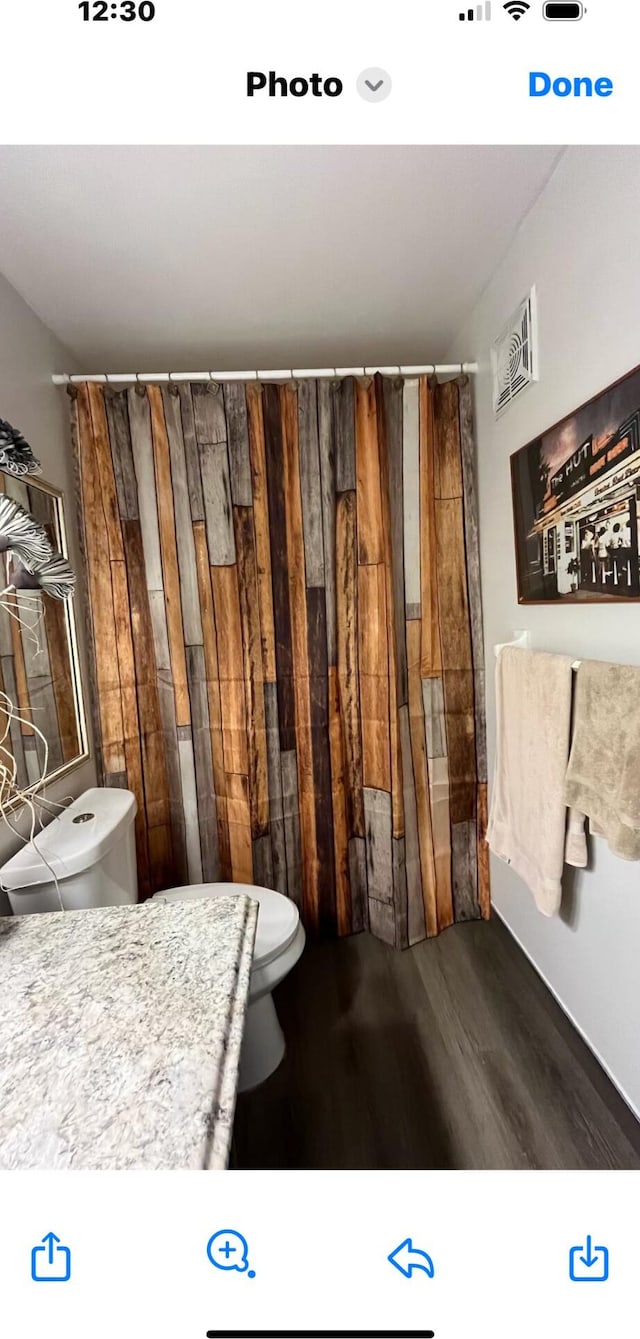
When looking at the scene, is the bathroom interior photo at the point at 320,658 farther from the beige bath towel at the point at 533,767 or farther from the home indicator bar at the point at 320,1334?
the home indicator bar at the point at 320,1334

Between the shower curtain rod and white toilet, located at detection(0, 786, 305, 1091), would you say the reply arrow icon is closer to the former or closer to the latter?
white toilet, located at detection(0, 786, 305, 1091)

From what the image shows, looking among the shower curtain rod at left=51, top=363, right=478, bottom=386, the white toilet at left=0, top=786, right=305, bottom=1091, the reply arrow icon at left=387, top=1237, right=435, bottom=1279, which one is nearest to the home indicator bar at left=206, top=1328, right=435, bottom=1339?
the reply arrow icon at left=387, top=1237, right=435, bottom=1279

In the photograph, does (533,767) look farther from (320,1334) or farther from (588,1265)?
(320,1334)

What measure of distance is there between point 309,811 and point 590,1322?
1.43m

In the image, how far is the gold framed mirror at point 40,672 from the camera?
4.13 ft

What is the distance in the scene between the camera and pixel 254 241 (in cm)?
127

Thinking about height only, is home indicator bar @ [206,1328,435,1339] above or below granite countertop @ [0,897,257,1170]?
below

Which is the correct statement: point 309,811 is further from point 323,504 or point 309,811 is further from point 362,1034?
point 323,504

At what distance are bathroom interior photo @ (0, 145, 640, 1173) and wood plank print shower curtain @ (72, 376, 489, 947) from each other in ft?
0.04

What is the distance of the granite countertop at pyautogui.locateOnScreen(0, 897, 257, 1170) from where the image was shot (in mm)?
548

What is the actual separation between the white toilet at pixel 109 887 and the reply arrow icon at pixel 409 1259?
33.2 inches
